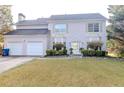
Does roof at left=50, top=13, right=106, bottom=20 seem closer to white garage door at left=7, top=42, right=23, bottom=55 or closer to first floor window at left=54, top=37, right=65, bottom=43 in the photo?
first floor window at left=54, top=37, right=65, bottom=43

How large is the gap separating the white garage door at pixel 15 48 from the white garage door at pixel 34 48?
860 millimetres

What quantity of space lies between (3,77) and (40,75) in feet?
5.42

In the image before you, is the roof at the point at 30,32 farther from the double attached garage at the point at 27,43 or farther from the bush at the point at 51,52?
the bush at the point at 51,52

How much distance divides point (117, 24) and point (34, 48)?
28.2ft

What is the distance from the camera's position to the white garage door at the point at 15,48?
955 inches

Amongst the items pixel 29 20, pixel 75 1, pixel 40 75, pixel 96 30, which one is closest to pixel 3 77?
pixel 40 75

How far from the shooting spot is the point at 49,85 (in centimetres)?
873

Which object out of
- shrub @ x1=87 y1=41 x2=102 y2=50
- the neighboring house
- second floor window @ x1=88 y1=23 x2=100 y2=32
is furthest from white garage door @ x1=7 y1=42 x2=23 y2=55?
second floor window @ x1=88 y1=23 x2=100 y2=32

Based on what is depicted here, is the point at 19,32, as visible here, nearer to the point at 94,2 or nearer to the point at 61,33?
the point at 61,33

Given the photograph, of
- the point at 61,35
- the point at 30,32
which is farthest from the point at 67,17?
the point at 30,32

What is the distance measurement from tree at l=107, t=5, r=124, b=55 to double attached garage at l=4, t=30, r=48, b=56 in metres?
6.50

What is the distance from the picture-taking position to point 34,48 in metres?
24.0

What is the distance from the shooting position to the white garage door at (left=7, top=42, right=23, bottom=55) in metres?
24.2

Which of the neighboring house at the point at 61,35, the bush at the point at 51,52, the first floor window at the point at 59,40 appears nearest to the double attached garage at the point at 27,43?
the neighboring house at the point at 61,35
